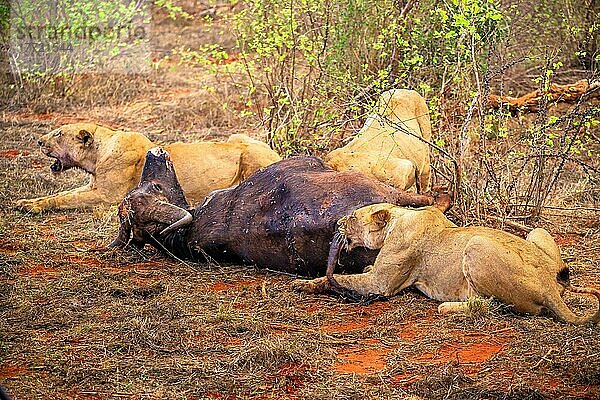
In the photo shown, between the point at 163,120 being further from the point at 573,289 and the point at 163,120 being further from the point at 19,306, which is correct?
the point at 573,289

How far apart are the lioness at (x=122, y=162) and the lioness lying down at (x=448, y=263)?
11.5 feet

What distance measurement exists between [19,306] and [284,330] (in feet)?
6.02

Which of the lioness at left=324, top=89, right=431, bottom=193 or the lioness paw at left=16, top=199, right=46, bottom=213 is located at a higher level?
the lioness at left=324, top=89, right=431, bottom=193

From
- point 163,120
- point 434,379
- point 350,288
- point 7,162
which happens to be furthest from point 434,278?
point 163,120

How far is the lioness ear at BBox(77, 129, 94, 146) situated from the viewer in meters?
10.2

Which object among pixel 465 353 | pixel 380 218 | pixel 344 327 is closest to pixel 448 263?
pixel 380 218

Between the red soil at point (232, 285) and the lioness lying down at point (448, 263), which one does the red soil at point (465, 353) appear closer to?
the lioness lying down at point (448, 263)

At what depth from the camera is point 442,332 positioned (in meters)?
5.53

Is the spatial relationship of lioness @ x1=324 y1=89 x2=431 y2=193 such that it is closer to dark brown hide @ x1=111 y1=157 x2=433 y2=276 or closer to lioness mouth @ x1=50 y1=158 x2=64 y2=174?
dark brown hide @ x1=111 y1=157 x2=433 y2=276

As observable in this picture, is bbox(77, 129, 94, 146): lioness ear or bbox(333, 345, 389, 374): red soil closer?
bbox(333, 345, 389, 374): red soil

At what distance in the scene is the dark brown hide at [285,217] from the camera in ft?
21.7

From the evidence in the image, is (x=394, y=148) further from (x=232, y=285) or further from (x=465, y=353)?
(x=465, y=353)

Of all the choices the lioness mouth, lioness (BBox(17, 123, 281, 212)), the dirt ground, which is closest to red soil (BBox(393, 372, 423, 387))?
the dirt ground

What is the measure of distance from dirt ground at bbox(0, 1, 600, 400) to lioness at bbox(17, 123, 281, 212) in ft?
6.41
